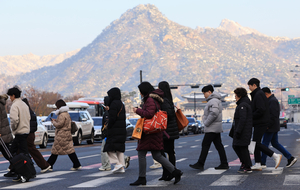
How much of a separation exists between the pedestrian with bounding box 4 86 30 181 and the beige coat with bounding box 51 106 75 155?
1647mm

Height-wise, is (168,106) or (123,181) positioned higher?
(168,106)

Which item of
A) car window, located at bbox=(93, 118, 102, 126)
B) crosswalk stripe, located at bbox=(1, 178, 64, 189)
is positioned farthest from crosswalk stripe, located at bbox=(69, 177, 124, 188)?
car window, located at bbox=(93, 118, 102, 126)

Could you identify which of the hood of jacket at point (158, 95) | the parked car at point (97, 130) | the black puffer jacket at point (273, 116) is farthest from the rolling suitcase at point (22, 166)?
the parked car at point (97, 130)

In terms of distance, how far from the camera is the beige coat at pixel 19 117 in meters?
10.4

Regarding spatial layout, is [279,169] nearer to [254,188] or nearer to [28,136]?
[254,188]

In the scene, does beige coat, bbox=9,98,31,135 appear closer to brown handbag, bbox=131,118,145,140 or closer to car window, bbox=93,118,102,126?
brown handbag, bbox=131,118,145,140

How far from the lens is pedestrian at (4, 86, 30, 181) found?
34.1 ft

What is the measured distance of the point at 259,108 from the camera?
11180 mm

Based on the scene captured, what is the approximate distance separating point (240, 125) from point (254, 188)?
2.31m

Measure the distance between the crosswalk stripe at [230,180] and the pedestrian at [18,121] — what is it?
369cm

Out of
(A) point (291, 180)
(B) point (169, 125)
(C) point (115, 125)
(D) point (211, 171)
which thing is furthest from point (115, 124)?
(A) point (291, 180)

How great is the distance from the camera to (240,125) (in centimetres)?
1085

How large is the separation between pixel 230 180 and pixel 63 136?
4.23 m

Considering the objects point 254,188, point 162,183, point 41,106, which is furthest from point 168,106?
point 41,106
